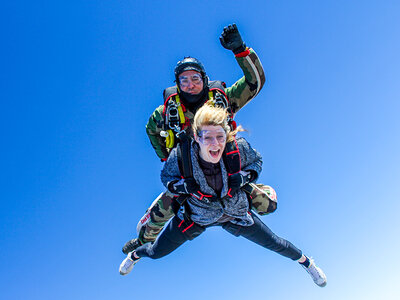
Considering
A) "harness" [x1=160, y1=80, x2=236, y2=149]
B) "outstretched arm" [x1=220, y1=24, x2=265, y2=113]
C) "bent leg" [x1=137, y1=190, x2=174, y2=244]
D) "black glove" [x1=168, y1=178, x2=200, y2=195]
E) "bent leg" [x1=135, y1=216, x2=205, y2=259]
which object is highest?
"outstretched arm" [x1=220, y1=24, x2=265, y2=113]

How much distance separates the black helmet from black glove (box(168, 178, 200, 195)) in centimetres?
188

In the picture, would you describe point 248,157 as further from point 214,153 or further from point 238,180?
point 214,153

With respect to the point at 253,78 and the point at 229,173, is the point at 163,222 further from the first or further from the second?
the point at 253,78

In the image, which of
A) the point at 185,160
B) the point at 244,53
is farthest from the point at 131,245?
the point at 244,53

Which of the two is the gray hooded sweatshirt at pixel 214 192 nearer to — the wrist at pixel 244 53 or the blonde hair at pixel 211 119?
the blonde hair at pixel 211 119

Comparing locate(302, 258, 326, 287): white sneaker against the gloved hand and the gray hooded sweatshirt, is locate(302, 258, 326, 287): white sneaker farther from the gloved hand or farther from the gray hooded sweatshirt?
the gloved hand

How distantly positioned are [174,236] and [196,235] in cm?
31

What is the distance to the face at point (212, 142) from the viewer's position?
401 centimetres

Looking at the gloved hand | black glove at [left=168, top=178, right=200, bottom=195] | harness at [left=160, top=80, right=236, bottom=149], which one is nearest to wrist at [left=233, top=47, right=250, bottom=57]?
harness at [left=160, top=80, right=236, bottom=149]

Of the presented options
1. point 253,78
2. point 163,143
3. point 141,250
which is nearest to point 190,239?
point 141,250

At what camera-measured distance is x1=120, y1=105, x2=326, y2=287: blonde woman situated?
4096 mm

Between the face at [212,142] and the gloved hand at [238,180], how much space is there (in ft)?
0.98

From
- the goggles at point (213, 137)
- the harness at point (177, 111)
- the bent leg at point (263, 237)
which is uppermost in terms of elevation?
the harness at point (177, 111)

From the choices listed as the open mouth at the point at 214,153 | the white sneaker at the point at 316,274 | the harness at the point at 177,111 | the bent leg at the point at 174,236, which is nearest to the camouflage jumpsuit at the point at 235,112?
the harness at the point at 177,111
